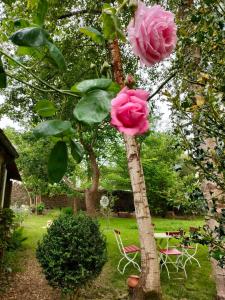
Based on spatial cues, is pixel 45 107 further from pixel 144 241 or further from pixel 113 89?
pixel 144 241

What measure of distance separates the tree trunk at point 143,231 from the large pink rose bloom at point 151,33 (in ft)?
15.4

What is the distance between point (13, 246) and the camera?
8258 mm

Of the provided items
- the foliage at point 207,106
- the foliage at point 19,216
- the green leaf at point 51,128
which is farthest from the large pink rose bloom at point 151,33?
the foliage at point 19,216

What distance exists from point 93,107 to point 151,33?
14 cm

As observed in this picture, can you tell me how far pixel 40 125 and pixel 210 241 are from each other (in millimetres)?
1873

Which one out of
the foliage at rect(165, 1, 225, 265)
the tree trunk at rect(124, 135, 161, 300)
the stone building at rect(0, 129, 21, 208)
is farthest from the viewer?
the stone building at rect(0, 129, 21, 208)

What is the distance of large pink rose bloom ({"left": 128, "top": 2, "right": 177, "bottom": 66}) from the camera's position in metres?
0.50

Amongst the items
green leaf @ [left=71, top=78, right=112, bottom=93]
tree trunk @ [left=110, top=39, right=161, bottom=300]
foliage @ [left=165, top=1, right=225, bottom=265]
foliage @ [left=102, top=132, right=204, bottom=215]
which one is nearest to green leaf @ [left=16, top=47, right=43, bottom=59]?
green leaf @ [left=71, top=78, right=112, bottom=93]

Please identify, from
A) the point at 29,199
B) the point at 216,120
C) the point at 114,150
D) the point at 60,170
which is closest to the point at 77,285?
the point at 216,120

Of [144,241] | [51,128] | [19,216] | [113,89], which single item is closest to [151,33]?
[113,89]

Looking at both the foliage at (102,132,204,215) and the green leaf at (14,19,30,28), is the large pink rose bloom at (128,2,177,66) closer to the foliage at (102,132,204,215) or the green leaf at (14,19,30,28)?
the green leaf at (14,19,30,28)

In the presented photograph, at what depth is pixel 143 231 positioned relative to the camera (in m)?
5.42

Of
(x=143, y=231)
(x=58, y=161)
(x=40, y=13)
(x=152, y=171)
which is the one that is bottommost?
(x=58, y=161)

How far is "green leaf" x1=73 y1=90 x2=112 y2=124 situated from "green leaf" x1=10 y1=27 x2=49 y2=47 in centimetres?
12
